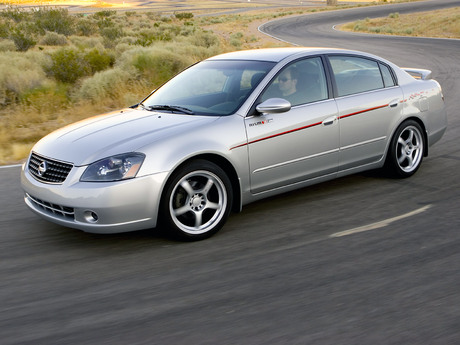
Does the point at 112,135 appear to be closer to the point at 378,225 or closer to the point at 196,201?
the point at 196,201

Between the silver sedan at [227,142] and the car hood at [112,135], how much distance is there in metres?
0.01

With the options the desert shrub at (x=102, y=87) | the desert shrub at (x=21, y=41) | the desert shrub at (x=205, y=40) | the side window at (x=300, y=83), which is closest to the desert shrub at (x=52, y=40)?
the desert shrub at (x=21, y=41)

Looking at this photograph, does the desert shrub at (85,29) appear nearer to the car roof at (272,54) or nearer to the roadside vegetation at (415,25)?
the roadside vegetation at (415,25)

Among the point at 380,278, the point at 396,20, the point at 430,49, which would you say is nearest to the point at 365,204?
the point at 380,278

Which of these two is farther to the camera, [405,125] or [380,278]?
[405,125]

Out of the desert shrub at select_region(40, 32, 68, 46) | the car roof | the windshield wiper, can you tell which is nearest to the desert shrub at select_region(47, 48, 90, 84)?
the car roof

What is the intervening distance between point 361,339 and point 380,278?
0.98 metres

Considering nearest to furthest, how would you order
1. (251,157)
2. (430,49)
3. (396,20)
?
(251,157) → (430,49) → (396,20)

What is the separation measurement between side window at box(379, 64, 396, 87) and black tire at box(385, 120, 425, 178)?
0.49m

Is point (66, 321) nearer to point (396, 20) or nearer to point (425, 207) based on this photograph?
point (425, 207)

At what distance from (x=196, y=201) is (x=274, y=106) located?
114cm

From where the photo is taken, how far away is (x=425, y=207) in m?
6.30

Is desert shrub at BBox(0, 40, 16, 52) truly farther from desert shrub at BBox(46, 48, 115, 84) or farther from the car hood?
the car hood

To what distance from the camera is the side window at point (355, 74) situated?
6.67m
